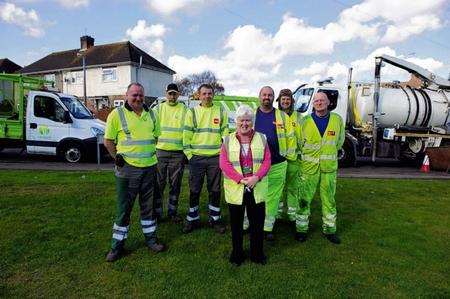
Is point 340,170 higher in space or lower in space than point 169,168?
lower

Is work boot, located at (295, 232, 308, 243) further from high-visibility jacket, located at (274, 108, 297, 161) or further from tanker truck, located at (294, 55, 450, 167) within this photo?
tanker truck, located at (294, 55, 450, 167)

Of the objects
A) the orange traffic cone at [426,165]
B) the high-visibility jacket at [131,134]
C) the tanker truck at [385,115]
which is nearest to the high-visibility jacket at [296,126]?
the high-visibility jacket at [131,134]

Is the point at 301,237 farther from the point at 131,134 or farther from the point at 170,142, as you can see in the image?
the point at 131,134

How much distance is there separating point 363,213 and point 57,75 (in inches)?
1535

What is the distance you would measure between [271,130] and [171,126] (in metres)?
1.61

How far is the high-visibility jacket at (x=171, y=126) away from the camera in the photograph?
5.99 m

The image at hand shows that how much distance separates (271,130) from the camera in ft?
17.4

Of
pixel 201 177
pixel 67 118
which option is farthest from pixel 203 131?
pixel 67 118

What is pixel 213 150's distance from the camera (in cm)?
575

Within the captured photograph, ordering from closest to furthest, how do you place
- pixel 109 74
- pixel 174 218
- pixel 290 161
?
pixel 290 161 < pixel 174 218 < pixel 109 74

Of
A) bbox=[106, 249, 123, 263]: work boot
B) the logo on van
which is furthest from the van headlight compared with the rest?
bbox=[106, 249, 123, 263]: work boot

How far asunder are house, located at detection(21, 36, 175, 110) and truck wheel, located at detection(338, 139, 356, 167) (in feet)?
86.9

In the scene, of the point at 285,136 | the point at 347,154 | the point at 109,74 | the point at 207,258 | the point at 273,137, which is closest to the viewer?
the point at 207,258

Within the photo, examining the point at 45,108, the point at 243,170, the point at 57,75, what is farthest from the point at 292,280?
the point at 57,75
